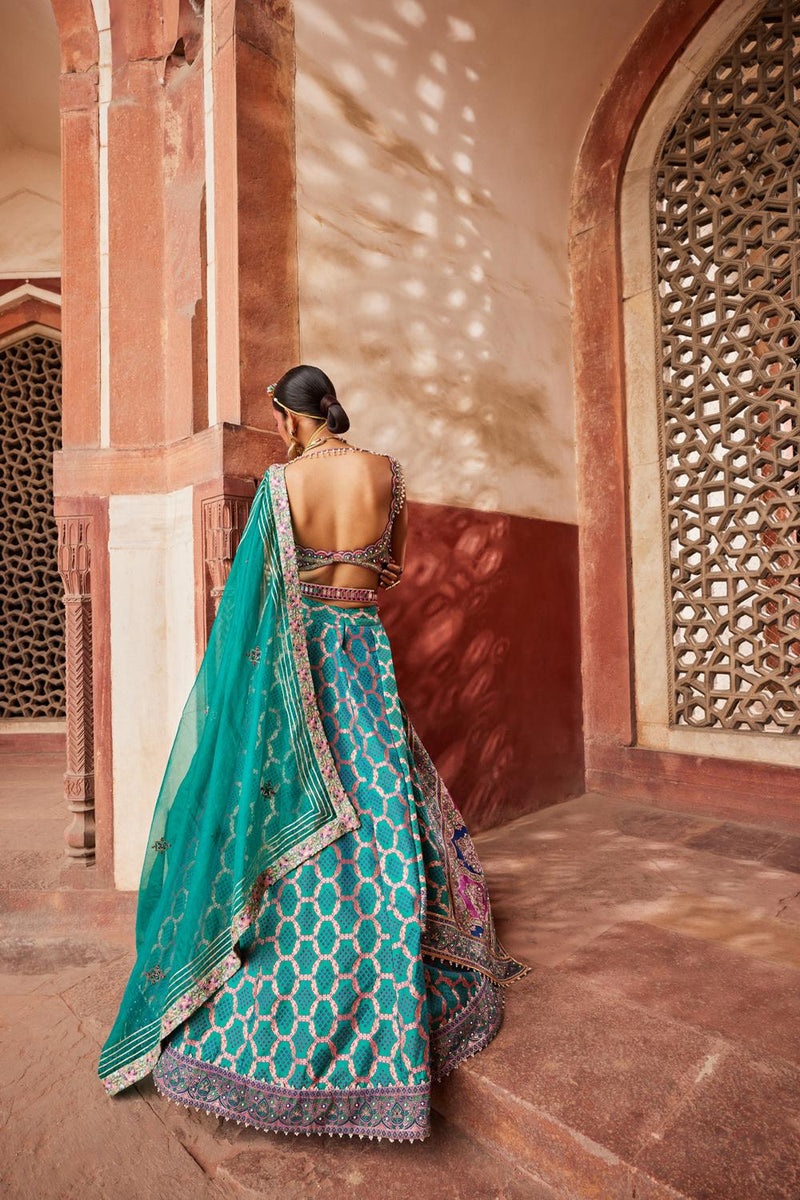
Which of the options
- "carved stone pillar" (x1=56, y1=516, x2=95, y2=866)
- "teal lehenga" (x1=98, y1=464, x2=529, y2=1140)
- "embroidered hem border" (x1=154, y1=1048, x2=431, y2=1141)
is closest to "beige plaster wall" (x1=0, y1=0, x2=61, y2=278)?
"carved stone pillar" (x1=56, y1=516, x2=95, y2=866)

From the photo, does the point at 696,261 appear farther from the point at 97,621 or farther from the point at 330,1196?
the point at 330,1196

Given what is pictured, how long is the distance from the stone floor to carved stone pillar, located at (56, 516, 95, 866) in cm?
47

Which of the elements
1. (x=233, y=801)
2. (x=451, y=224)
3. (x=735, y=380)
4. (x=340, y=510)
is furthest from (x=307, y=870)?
(x=735, y=380)

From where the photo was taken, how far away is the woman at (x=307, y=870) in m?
1.64

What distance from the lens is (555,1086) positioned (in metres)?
1.61

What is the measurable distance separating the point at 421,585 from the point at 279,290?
1299mm

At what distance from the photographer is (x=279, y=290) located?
2715 mm

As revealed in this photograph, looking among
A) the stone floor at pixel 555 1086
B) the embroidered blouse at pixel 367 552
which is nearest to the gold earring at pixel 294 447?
the embroidered blouse at pixel 367 552

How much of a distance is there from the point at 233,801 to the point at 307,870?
0.25 meters

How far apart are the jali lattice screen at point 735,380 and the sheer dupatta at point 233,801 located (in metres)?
2.58

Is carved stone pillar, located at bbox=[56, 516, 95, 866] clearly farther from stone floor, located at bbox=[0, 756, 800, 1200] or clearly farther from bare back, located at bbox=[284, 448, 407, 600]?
bare back, located at bbox=[284, 448, 407, 600]

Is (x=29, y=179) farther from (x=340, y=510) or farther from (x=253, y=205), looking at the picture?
(x=340, y=510)

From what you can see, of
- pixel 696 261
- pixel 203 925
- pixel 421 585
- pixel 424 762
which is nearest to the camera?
pixel 203 925

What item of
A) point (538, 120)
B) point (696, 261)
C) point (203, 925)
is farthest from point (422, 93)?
point (203, 925)
